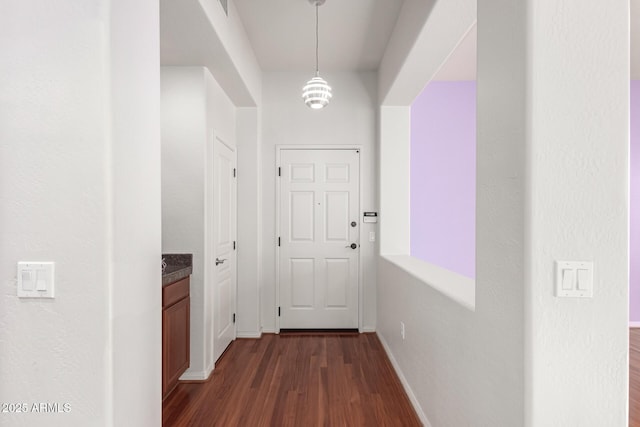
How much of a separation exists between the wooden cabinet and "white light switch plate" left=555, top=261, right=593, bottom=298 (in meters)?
2.13

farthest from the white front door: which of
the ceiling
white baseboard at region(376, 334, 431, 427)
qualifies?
the ceiling

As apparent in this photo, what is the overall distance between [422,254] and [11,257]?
395cm

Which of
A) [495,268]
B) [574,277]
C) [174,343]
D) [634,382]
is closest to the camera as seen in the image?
[574,277]

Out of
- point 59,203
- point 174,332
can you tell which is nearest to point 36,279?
point 59,203

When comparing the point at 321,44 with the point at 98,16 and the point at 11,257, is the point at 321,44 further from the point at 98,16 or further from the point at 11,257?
the point at 11,257

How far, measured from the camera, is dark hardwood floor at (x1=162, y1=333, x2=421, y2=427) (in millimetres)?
2354

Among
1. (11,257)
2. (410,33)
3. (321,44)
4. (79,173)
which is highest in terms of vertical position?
(321,44)

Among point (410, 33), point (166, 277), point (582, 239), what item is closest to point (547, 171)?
point (582, 239)

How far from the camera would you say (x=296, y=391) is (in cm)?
271

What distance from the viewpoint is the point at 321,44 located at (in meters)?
3.52

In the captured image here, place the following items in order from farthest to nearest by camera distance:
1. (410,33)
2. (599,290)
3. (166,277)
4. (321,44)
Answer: (321,44)
(410,33)
(166,277)
(599,290)

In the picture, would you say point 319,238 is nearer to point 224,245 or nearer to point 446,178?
point 224,245

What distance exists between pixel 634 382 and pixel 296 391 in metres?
2.60

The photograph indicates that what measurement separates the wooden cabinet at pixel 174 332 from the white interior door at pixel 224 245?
491 mm
